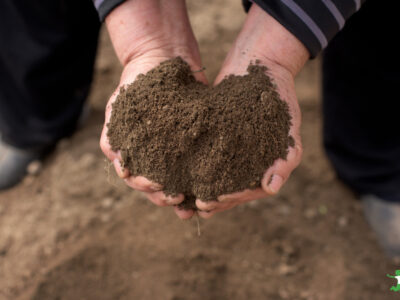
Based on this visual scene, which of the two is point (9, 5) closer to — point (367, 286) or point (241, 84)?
point (241, 84)

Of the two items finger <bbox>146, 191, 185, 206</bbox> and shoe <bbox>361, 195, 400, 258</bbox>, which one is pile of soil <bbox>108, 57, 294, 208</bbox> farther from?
shoe <bbox>361, 195, 400, 258</bbox>


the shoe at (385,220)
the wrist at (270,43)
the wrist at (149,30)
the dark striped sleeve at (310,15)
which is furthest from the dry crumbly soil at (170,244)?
the dark striped sleeve at (310,15)

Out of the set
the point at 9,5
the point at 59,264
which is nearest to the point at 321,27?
the point at 9,5

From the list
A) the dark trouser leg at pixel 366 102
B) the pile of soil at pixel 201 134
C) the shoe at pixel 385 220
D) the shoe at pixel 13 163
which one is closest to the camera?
the pile of soil at pixel 201 134

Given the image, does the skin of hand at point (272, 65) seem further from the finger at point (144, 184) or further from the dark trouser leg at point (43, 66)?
the dark trouser leg at point (43, 66)

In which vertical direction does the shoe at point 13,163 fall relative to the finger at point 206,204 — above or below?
below
